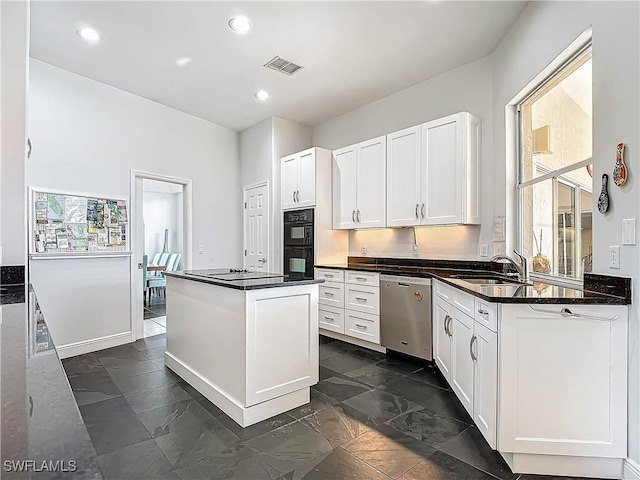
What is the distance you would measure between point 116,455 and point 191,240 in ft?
11.0

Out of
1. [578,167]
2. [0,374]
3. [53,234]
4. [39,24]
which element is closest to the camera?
[0,374]

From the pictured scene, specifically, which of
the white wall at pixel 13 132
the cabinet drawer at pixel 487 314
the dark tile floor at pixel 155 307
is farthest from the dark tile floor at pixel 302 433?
the dark tile floor at pixel 155 307

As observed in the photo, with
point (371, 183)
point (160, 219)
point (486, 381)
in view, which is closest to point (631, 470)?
point (486, 381)

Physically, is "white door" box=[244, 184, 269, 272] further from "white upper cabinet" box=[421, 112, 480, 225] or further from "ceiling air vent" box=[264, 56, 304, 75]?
"white upper cabinet" box=[421, 112, 480, 225]

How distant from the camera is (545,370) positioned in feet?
6.05

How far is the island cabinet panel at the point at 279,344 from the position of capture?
239 cm

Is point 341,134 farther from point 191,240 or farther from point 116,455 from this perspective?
point 116,455

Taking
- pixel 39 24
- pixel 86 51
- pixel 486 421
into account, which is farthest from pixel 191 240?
pixel 486 421

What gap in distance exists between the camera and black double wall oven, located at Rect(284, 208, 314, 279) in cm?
472

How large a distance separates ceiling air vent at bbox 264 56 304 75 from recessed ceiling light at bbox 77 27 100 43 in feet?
5.00

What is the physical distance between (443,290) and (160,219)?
836cm

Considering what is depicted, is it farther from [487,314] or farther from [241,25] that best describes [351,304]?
[241,25]

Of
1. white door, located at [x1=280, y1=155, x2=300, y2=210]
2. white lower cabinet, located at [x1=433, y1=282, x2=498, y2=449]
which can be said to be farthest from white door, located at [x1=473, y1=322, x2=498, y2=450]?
white door, located at [x1=280, y1=155, x2=300, y2=210]

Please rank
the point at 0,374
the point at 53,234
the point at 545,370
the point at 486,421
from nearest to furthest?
the point at 0,374, the point at 545,370, the point at 486,421, the point at 53,234
